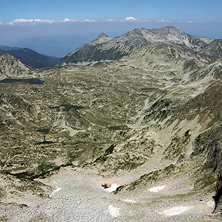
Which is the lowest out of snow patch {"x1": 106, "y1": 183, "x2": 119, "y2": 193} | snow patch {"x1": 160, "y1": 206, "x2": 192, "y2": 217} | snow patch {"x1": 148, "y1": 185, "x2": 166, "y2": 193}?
snow patch {"x1": 106, "y1": 183, "x2": 119, "y2": 193}

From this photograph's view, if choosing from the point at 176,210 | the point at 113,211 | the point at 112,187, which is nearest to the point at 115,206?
the point at 113,211

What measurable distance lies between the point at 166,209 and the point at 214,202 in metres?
14.2

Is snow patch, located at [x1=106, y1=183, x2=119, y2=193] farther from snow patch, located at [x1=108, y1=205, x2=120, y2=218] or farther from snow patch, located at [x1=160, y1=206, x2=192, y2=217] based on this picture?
snow patch, located at [x1=160, y1=206, x2=192, y2=217]

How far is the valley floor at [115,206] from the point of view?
7100 cm

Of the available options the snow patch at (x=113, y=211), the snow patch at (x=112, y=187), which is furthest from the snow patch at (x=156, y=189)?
the snow patch at (x=113, y=211)

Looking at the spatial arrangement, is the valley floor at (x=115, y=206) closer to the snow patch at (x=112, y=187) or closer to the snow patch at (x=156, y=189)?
the snow patch at (x=156, y=189)

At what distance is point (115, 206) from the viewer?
85.1 metres

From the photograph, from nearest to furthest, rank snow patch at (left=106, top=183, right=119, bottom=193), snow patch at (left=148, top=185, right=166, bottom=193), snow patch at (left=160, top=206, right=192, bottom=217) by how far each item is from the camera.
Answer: snow patch at (left=160, top=206, right=192, bottom=217) < snow patch at (left=148, top=185, right=166, bottom=193) < snow patch at (left=106, top=183, right=119, bottom=193)

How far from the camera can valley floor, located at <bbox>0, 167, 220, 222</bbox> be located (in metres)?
71.0

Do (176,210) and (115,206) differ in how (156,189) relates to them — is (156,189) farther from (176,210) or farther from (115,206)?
(176,210)

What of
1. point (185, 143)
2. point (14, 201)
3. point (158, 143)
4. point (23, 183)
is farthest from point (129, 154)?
point (14, 201)

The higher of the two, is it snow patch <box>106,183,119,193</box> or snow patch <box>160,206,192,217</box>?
snow patch <box>160,206,192,217</box>

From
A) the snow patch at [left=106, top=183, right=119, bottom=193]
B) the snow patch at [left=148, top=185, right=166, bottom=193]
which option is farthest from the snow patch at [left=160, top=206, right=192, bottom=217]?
the snow patch at [left=106, top=183, right=119, bottom=193]

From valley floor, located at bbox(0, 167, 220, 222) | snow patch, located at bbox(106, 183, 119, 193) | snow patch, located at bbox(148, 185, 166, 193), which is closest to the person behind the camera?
valley floor, located at bbox(0, 167, 220, 222)
